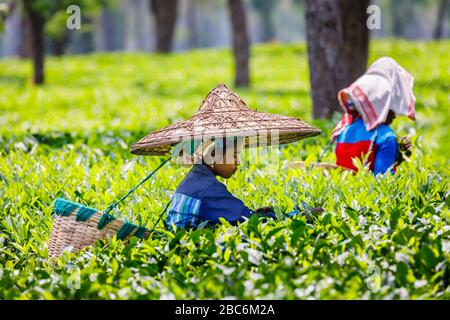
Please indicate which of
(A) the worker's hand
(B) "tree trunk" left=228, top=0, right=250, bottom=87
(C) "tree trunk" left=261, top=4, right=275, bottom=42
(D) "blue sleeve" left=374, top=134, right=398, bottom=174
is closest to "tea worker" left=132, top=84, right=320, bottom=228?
(D) "blue sleeve" left=374, top=134, right=398, bottom=174

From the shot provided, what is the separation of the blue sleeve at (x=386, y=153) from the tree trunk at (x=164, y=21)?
2626 cm

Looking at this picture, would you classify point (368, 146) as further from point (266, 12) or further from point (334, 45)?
point (266, 12)

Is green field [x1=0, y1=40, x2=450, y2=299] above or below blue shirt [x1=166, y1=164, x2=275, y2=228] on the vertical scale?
below

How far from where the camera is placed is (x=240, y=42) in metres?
19.2

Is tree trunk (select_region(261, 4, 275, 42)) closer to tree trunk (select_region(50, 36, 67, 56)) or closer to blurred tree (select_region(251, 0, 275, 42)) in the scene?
blurred tree (select_region(251, 0, 275, 42))

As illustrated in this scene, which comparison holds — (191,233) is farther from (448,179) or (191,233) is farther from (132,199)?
(448,179)

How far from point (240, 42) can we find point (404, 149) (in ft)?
41.7

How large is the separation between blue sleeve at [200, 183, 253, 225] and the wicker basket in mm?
406

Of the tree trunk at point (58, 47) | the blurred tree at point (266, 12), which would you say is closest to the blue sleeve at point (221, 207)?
the tree trunk at point (58, 47)

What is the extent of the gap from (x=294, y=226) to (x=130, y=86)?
17.5 m

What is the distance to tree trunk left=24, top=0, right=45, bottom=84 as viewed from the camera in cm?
2020

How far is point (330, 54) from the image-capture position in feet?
33.7

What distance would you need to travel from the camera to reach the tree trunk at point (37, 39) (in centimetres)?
→ 2020

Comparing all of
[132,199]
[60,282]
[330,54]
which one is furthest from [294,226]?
[330,54]
